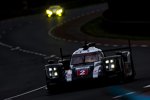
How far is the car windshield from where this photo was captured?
22.8 metres

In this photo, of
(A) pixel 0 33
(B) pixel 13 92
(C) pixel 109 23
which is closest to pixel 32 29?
(A) pixel 0 33

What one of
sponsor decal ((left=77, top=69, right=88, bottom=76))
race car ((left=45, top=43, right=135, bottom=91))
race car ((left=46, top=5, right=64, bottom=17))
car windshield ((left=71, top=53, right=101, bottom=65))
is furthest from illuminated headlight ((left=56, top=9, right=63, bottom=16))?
sponsor decal ((left=77, top=69, right=88, bottom=76))

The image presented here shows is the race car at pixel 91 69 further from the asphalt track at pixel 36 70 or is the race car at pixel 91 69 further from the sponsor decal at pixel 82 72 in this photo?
the asphalt track at pixel 36 70

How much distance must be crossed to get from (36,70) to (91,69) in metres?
10.5

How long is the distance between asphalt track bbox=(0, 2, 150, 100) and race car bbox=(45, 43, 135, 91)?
15.6 inches

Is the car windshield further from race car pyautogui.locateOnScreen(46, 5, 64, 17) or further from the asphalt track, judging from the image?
race car pyautogui.locateOnScreen(46, 5, 64, 17)

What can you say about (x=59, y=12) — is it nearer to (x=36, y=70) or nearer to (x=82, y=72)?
(x=36, y=70)

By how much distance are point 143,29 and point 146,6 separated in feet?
14.3

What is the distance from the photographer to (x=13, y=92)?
24.7 m

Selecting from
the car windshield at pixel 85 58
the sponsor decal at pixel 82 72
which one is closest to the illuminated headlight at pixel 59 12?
the car windshield at pixel 85 58

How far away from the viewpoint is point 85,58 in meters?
23.0

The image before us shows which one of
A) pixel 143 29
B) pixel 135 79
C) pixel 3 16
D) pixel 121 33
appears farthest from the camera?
pixel 3 16

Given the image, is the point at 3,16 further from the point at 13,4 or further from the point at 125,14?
the point at 125,14

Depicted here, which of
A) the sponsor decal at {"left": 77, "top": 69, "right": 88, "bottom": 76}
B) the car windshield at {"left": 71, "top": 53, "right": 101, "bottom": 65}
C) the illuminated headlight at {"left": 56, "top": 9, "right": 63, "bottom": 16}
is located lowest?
the sponsor decal at {"left": 77, "top": 69, "right": 88, "bottom": 76}
